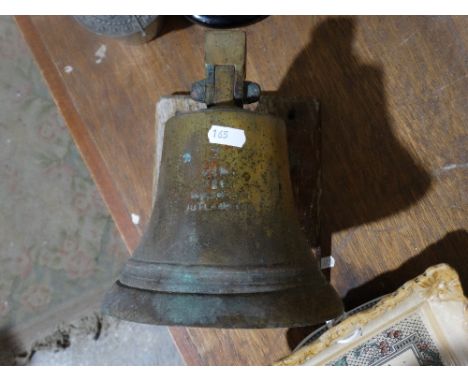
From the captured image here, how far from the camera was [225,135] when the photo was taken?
56 centimetres

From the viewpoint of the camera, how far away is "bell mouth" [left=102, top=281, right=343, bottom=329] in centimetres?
49

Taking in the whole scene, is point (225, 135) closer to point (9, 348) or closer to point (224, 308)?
point (224, 308)

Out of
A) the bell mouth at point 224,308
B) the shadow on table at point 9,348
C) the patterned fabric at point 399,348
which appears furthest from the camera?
the shadow on table at point 9,348

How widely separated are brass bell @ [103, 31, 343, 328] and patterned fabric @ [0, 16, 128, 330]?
721 millimetres

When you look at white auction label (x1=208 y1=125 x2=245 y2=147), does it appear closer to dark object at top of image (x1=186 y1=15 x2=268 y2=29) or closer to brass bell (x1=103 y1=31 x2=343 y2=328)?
brass bell (x1=103 y1=31 x2=343 y2=328)

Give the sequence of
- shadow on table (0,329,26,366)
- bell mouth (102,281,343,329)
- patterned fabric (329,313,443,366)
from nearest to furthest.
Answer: bell mouth (102,281,343,329), patterned fabric (329,313,443,366), shadow on table (0,329,26,366)

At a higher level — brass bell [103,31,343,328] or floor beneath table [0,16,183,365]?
brass bell [103,31,343,328]

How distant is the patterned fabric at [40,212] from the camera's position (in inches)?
49.9

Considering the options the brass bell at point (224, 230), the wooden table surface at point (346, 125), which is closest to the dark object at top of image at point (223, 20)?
the wooden table surface at point (346, 125)

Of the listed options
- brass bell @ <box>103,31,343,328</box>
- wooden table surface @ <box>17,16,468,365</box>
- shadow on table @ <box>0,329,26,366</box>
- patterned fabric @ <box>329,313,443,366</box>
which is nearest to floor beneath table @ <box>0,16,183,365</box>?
shadow on table @ <box>0,329,26,366</box>

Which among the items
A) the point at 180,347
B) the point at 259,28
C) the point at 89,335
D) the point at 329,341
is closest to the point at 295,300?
the point at 329,341

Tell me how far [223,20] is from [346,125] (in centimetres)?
28

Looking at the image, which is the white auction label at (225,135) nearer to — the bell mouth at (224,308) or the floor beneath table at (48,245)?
the bell mouth at (224,308)

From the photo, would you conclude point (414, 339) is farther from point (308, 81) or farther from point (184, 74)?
point (184, 74)
